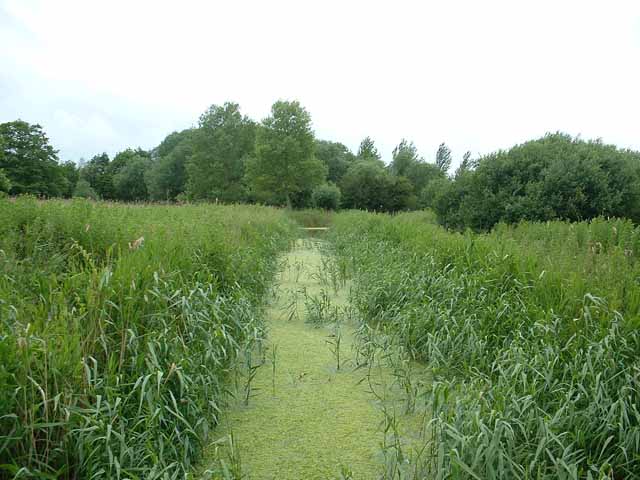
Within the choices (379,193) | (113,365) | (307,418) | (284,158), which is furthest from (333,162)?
(113,365)

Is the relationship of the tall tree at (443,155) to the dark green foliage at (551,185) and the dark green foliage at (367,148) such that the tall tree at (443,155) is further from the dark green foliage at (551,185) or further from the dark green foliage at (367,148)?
the dark green foliage at (551,185)

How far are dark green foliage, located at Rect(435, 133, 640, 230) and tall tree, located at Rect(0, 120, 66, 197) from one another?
36501mm

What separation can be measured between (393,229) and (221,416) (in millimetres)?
7095

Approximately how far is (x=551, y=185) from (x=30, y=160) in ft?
134

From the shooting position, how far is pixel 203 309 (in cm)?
354

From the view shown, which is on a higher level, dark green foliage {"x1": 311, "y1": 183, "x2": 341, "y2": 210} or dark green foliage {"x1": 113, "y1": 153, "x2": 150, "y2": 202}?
dark green foliage {"x1": 113, "y1": 153, "x2": 150, "y2": 202}

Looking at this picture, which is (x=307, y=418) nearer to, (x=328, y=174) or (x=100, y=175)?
(x=328, y=174)

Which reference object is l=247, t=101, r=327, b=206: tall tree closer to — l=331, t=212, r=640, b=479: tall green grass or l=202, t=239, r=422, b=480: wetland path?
l=331, t=212, r=640, b=479: tall green grass

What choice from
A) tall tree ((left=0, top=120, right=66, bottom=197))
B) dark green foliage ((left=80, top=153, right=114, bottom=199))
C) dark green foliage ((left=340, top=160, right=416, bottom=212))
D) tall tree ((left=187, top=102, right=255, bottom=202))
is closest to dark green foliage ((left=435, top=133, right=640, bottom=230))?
dark green foliage ((left=340, top=160, right=416, bottom=212))

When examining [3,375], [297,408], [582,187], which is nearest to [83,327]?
[3,375]

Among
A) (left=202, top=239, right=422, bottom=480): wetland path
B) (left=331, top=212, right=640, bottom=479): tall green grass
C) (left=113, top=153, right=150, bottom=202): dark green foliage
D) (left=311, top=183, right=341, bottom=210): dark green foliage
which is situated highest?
(left=113, top=153, right=150, bottom=202): dark green foliage

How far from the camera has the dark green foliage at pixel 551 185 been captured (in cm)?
846

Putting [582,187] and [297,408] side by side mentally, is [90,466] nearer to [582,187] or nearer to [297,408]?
[297,408]

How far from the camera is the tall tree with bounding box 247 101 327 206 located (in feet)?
95.2
